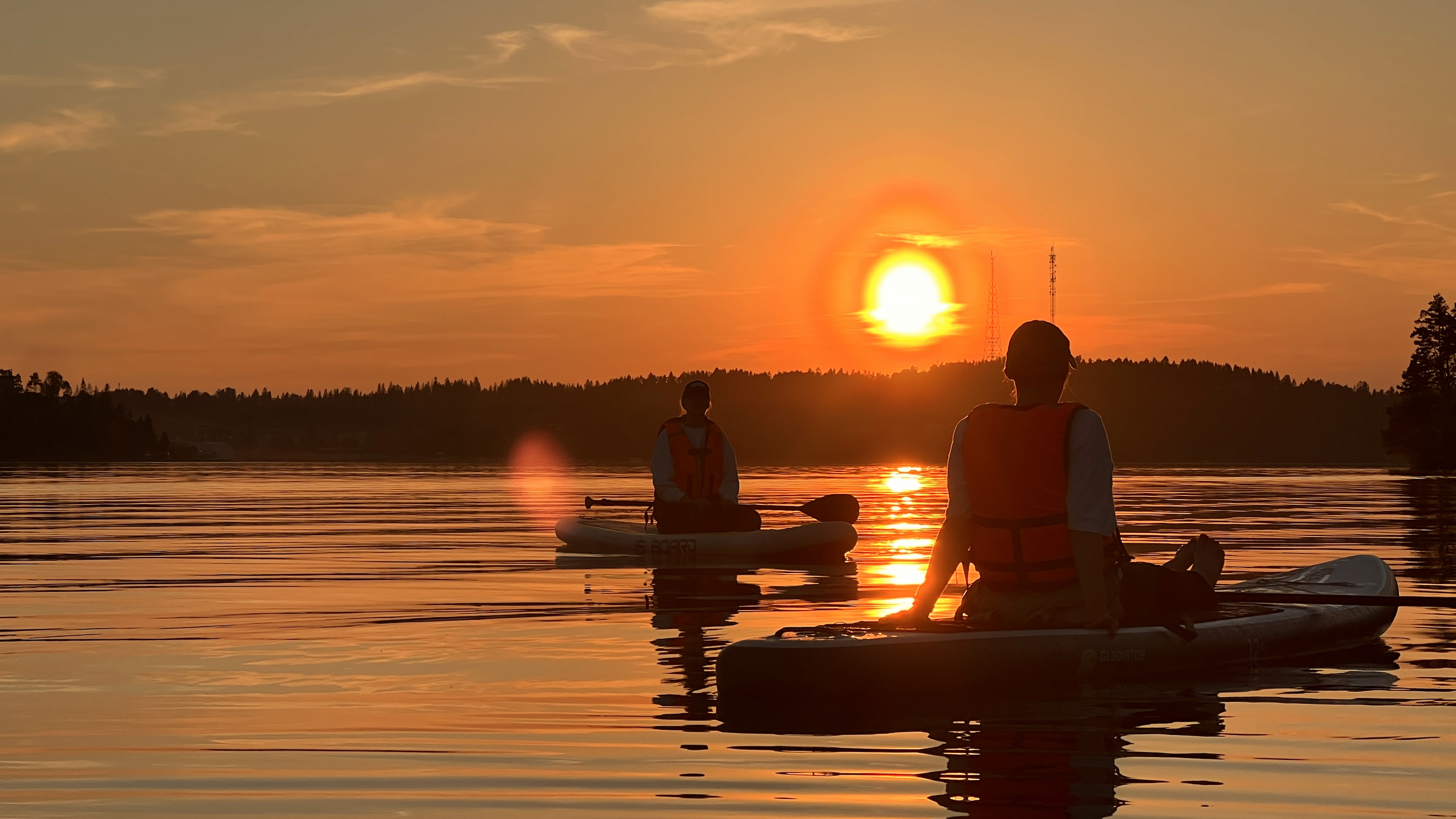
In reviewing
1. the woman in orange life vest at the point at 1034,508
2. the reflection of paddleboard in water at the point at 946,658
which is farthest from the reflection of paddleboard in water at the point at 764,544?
the woman in orange life vest at the point at 1034,508

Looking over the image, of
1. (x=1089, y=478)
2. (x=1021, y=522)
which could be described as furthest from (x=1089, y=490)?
(x=1021, y=522)

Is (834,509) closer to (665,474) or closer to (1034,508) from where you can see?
(665,474)

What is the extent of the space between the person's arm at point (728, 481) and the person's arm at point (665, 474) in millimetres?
613

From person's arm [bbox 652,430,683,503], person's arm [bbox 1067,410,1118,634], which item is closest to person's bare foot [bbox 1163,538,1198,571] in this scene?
person's arm [bbox 1067,410,1118,634]

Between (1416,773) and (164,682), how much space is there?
8.06 metres

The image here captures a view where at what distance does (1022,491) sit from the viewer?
932 cm

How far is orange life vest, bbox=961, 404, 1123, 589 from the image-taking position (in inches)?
364

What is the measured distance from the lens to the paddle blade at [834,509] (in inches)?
910

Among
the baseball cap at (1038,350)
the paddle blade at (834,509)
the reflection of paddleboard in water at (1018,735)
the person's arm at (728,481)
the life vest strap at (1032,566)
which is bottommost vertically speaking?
the reflection of paddleboard in water at (1018,735)

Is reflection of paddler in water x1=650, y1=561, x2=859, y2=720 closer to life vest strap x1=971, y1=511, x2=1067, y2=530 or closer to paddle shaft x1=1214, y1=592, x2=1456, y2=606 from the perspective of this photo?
life vest strap x1=971, y1=511, x2=1067, y2=530

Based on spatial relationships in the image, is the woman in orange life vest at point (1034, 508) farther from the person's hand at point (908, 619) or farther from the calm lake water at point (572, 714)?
the calm lake water at point (572, 714)

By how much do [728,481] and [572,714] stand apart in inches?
483

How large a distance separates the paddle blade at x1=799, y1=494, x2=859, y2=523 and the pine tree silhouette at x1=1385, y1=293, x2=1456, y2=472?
10440cm

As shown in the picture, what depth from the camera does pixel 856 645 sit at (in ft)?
30.7
